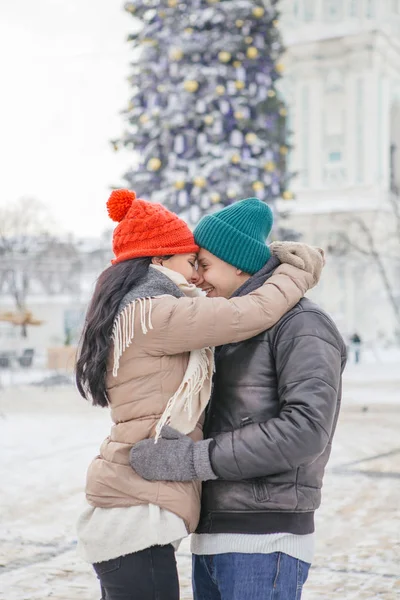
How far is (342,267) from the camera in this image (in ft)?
125

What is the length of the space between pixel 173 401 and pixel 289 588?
0.65 metres

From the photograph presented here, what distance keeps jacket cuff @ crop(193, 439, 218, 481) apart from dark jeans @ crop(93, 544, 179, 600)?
0.26 m

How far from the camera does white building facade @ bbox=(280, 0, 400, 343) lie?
42062 millimetres

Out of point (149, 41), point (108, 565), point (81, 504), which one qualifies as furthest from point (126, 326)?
point (149, 41)

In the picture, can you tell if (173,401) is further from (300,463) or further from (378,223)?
(378,223)

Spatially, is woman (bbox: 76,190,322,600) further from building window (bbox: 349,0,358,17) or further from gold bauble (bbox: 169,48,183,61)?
building window (bbox: 349,0,358,17)

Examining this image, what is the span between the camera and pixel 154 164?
58.4 feet

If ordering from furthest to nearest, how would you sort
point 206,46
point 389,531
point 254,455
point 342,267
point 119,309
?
point 342,267 < point 206,46 < point 389,531 < point 119,309 < point 254,455

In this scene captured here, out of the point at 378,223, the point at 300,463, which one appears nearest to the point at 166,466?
the point at 300,463

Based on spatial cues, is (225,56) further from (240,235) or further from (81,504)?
(240,235)

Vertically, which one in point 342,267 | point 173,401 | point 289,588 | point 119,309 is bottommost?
point 342,267

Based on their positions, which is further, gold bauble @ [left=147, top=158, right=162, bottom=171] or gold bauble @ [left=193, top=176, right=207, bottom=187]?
gold bauble @ [left=147, top=158, right=162, bottom=171]

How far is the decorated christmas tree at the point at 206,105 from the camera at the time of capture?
17.6 metres

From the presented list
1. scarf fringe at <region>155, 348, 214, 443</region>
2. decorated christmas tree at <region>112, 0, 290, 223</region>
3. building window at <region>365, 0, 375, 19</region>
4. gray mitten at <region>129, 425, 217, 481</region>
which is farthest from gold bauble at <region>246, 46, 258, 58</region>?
building window at <region>365, 0, 375, 19</region>
